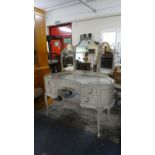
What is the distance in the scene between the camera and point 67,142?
6.94 feet

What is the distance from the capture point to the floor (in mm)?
1928

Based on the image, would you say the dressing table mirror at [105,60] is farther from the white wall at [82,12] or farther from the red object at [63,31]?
the red object at [63,31]

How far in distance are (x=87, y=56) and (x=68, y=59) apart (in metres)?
0.46

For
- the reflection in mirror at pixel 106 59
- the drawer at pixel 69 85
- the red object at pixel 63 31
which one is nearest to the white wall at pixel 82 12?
the red object at pixel 63 31

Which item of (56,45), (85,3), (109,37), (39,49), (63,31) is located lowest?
(39,49)

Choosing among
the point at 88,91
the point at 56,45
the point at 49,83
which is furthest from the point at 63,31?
the point at 88,91

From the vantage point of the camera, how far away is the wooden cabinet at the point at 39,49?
3041mm

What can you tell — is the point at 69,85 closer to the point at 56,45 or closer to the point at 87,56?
the point at 87,56

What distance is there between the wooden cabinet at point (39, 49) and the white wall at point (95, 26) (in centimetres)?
238

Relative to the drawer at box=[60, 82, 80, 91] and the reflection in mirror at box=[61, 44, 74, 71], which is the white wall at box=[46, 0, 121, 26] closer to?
the reflection in mirror at box=[61, 44, 74, 71]
